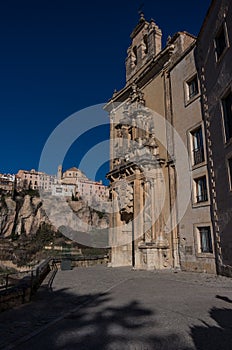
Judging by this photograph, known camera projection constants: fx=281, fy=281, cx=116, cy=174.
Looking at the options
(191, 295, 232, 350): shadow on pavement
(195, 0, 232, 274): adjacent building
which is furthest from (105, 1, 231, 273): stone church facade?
(191, 295, 232, 350): shadow on pavement

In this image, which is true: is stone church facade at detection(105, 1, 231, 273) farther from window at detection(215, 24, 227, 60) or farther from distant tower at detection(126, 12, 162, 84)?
window at detection(215, 24, 227, 60)

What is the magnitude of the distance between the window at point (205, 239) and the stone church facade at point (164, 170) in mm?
44

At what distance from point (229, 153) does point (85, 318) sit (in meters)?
8.29

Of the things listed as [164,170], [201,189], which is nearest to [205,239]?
[201,189]

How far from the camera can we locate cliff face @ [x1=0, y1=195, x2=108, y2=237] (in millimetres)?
82688

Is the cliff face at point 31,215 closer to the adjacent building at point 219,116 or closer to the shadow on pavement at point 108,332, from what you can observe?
the adjacent building at point 219,116

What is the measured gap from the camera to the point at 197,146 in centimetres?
1423

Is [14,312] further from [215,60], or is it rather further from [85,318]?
[215,60]

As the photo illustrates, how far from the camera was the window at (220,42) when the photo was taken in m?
11.7

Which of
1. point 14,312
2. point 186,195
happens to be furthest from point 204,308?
point 186,195

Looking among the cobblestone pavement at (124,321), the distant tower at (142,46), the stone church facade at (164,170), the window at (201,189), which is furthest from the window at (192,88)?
the cobblestone pavement at (124,321)

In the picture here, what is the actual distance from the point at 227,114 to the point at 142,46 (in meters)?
12.8

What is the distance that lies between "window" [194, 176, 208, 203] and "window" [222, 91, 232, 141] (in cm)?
277

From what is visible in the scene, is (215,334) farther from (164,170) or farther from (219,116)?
(164,170)
